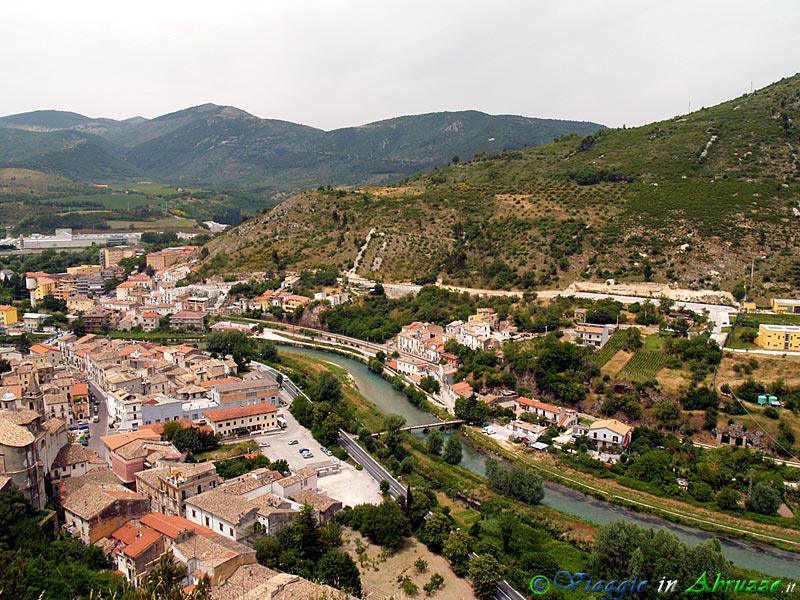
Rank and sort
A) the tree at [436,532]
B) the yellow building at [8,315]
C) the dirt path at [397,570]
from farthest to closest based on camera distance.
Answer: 1. the yellow building at [8,315]
2. the tree at [436,532]
3. the dirt path at [397,570]

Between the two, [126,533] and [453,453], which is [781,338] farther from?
[126,533]

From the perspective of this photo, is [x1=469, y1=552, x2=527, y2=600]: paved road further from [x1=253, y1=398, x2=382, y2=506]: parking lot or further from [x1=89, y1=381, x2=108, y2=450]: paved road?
[x1=89, y1=381, x2=108, y2=450]: paved road

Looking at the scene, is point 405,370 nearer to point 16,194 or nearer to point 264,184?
point 16,194

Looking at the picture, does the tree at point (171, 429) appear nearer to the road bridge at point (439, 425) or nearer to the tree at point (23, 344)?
the road bridge at point (439, 425)

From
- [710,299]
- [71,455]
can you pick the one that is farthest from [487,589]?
[710,299]

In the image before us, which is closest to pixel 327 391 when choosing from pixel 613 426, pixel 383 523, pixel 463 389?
pixel 463 389

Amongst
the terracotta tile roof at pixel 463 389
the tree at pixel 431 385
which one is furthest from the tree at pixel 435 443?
the tree at pixel 431 385
